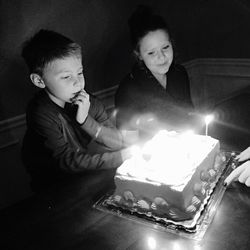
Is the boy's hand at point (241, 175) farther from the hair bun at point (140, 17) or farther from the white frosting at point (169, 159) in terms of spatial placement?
the hair bun at point (140, 17)

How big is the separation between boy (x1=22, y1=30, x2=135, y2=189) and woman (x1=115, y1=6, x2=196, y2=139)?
56 centimetres

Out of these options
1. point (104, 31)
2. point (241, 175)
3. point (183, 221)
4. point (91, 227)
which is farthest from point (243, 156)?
point (104, 31)

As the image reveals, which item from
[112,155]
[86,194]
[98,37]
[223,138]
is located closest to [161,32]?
[98,37]

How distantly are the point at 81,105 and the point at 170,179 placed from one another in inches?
33.6

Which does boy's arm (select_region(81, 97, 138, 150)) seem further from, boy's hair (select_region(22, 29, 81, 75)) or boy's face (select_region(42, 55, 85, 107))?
boy's hair (select_region(22, 29, 81, 75))

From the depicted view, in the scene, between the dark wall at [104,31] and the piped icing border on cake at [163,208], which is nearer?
the piped icing border on cake at [163,208]

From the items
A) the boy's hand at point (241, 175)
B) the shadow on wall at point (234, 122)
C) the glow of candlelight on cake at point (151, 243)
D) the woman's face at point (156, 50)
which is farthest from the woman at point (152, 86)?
the glow of candlelight on cake at point (151, 243)

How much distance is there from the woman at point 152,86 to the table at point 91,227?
1.12 meters

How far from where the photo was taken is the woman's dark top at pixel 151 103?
2506 millimetres

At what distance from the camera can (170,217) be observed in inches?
49.1

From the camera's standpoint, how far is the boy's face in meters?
1.74

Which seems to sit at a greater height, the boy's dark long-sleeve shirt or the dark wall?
the dark wall

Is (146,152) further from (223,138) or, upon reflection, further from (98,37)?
(98,37)

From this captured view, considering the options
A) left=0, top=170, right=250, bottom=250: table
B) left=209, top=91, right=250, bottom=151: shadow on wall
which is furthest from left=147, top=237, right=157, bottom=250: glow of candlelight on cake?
left=209, top=91, right=250, bottom=151: shadow on wall
